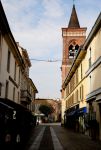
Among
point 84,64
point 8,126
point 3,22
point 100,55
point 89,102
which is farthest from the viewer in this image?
point 84,64

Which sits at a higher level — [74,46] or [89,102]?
[74,46]

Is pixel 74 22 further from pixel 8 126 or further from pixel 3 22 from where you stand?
pixel 8 126

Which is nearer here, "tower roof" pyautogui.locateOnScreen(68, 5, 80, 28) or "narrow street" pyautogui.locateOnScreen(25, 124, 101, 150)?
"narrow street" pyautogui.locateOnScreen(25, 124, 101, 150)

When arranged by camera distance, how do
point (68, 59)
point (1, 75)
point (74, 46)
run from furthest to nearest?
point (74, 46) < point (68, 59) < point (1, 75)

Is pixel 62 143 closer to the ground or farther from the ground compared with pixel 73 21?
closer to the ground

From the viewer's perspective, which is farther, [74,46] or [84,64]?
[74,46]

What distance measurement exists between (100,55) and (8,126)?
11695 mm

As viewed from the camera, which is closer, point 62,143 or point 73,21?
point 62,143

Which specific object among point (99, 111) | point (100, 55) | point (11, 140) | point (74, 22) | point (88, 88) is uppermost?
point (74, 22)

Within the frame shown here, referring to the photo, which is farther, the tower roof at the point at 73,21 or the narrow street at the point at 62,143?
the tower roof at the point at 73,21

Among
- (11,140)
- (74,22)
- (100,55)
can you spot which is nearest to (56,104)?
(74,22)

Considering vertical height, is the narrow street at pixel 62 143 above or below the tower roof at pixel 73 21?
below

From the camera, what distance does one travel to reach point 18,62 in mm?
31312

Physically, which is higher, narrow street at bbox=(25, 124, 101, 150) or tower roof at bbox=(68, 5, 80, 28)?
tower roof at bbox=(68, 5, 80, 28)
